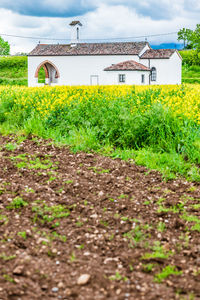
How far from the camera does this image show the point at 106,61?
43344 millimetres

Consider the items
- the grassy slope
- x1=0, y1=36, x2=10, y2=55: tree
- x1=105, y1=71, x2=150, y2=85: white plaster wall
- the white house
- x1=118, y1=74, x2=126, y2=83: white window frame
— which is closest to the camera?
x1=105, y1=71, x2=150, y2=85: white plaster wall

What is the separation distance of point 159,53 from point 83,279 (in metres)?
44.9

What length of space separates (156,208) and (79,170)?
5.39ft

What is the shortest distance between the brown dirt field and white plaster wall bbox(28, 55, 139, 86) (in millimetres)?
37331

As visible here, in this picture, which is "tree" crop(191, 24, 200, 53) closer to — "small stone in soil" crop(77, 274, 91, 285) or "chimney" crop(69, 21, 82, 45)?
"chimney" crop(69, 21, 82, 45)

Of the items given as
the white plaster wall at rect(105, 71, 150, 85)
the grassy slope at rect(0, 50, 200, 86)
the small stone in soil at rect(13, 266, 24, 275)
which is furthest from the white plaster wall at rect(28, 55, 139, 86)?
the small stone in soil at rect(13, 266, 24, 275)

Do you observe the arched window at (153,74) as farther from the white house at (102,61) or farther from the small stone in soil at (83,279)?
the small stone in soil at (83,279)

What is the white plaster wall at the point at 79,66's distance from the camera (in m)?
43.3

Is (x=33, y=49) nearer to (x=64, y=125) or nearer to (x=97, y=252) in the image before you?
(x=64, y=125)

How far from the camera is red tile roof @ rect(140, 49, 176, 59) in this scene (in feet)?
145

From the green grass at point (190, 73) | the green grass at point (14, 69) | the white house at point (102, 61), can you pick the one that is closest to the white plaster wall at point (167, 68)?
Answer: the white house at point (102, 61)

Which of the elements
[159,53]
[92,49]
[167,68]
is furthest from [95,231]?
[159,53]

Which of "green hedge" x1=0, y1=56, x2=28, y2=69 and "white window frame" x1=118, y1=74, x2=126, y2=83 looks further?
"green hedge" x1=0, y1=56, x2=28, y2=69

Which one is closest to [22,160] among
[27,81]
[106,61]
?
[106,61]
